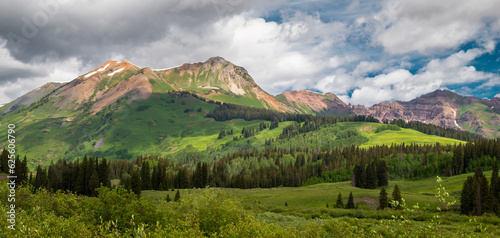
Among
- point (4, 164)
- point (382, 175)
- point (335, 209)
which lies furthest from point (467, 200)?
point (4, 164)

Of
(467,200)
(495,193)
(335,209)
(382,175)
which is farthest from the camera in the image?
(382,175)

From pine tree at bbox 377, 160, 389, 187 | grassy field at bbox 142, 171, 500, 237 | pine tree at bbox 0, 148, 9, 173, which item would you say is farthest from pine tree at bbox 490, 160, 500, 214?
pine tree at bbox 0, 148, 9, 173

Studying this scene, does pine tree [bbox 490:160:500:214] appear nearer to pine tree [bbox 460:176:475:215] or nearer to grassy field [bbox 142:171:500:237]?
pine tree [bbox 460:176:475:215]

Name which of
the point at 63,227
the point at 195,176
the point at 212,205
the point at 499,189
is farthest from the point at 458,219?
the point at 195,176

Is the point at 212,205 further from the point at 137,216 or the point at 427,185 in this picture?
the point at 427,185

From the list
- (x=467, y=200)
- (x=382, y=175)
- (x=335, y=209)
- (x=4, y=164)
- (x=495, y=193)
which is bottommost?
(x=335, y=209)

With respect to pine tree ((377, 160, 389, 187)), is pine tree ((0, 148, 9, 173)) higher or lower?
higher

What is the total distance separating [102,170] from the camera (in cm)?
14188

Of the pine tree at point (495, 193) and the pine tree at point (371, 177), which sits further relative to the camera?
the pine tree at point (371, 177)

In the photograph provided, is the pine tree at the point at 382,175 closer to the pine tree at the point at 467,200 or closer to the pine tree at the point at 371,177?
the pine tree at the point at 371,177

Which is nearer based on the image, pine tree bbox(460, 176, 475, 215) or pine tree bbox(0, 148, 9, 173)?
pine tree bbox(460, 176, 475, 215)

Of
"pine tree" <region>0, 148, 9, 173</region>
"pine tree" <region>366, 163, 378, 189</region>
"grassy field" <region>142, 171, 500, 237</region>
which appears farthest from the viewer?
"pine tree" <region>366, 163, 378, 189</region>

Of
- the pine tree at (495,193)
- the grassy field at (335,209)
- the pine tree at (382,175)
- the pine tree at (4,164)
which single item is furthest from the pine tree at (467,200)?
the pine tree at (4,164)

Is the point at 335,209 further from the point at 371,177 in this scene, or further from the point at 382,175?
the point at 382,175
